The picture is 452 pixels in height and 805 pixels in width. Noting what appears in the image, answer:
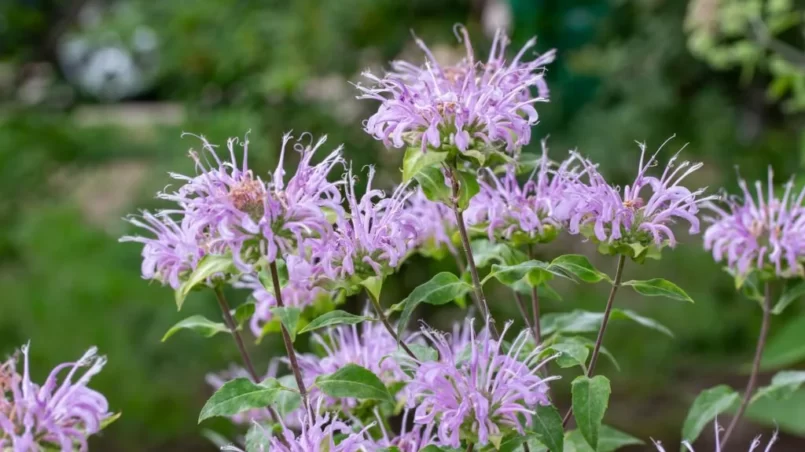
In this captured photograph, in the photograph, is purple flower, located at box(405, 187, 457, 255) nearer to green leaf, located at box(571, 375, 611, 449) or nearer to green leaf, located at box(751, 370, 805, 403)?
green leaf, located at box(571, 375, 611, 449)

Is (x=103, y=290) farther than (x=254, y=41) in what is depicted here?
No

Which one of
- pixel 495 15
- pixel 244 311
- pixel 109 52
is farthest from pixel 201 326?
pixel 495 15

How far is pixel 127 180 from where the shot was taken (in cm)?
274

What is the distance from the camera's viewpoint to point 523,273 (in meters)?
0.62

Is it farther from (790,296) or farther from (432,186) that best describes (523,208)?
(790,296)

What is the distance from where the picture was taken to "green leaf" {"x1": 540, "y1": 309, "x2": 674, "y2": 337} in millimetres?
730

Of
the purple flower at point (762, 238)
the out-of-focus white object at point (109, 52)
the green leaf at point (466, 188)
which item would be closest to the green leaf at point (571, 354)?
the green leaf at point (466, 188)

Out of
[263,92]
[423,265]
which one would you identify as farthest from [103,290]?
[423,265]

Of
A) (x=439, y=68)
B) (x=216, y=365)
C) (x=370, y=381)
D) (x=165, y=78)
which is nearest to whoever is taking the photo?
(x=370, y=381)

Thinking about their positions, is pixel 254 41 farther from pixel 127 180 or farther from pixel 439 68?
pixel 439 68

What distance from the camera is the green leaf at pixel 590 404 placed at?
56 centimetres

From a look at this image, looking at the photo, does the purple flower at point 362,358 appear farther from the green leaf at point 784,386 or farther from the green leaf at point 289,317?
the green leaf at point 784,386

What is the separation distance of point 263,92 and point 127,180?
0.91 m

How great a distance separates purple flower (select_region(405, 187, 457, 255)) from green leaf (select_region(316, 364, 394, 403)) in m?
0.19
